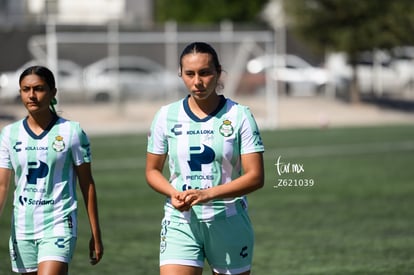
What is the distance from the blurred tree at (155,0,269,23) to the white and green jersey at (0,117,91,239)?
48.9 meters

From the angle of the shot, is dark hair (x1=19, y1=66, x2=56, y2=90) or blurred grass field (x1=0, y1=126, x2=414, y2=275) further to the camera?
blurred grass field (x1=0, y1=126, x2=414, y2=275)

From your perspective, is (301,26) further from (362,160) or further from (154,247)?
(154,247)

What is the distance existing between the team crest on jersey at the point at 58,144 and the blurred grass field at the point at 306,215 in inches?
84.6

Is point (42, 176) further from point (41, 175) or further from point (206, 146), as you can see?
point (206, 146)

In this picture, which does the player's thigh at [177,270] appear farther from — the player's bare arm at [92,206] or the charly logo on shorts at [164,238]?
the player's bare arm at [92,206]

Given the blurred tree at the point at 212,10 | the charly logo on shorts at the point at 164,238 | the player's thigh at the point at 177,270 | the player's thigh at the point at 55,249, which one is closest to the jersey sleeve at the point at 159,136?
the charly logo on shorts at the point at 164,238

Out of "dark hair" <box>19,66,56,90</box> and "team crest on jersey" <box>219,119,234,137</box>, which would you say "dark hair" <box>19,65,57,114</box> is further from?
"team crest on jersey" <box>219,119,234,137</box>

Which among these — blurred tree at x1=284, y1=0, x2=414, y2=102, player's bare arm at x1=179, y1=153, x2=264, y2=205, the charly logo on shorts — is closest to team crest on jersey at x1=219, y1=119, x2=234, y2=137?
player's bare arm at x1=179, y1=153, x2=264, y2=205

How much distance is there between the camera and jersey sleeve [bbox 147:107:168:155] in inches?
245

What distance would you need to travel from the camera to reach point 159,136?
6.25 meters

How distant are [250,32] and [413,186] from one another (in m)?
22.9

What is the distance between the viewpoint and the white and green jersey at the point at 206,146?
242 inches

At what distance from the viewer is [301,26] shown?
136ft

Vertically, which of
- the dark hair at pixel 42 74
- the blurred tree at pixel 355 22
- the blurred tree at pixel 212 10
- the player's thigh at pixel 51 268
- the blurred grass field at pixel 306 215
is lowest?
the blurred grass field at pixel 306 215
